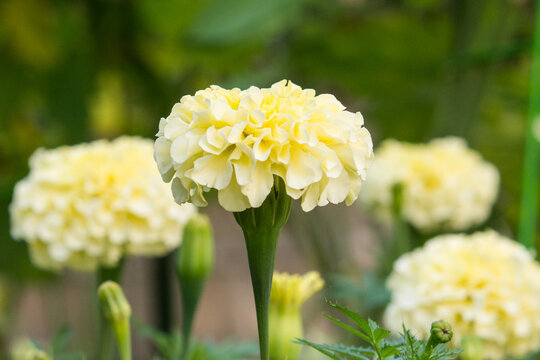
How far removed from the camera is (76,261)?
18.2 inches

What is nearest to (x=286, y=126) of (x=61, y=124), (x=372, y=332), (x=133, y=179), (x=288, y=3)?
(x=372, y=332)

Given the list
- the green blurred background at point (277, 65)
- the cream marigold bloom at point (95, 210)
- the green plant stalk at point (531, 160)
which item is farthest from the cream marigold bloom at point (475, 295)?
the green blurred background at point (277, 65)

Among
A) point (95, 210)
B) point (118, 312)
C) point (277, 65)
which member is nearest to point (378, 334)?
point (118, 312)

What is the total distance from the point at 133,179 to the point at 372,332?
0.84ft

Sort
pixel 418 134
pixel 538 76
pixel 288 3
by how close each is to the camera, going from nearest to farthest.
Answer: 1. pixel 538 76
2. pixel 288 3
3. pixel 418 134

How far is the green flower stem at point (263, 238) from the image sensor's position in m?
0.25

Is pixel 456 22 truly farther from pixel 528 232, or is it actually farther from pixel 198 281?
pixel 198 281

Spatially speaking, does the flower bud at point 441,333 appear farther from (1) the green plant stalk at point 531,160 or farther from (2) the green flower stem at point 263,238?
(1) the green plant stalk at point 531,160

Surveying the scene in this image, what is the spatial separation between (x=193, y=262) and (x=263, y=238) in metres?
0.14

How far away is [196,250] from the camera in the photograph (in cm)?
39

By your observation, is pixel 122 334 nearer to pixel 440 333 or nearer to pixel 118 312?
pixel 118 312

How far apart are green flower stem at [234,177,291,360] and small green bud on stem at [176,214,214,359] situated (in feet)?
0.42

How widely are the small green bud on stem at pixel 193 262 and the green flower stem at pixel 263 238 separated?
5.1 inches

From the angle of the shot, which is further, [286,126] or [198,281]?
[198,281]
